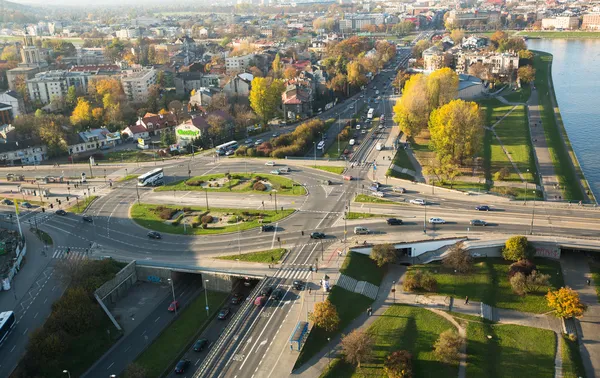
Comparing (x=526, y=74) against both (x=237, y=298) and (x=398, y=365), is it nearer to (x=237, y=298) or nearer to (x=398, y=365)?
(x=237, y=298)

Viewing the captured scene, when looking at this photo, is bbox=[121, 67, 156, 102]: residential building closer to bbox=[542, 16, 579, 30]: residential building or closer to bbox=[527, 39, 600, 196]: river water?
bbox=[527, 39, 600, 196]: river water

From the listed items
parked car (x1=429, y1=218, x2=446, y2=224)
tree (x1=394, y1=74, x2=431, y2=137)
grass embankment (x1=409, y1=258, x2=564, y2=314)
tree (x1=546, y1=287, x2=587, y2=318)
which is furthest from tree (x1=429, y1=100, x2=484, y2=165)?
tree (x1=546, y1=287, x2=587, y2=318)

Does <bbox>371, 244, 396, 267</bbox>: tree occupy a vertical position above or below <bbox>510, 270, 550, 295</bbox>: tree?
above

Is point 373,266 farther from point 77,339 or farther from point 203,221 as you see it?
point 77,339

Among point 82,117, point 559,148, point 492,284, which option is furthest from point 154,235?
point 559,148

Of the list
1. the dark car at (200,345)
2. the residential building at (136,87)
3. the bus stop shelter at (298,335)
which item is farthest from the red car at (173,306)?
the residential building at (136,87)

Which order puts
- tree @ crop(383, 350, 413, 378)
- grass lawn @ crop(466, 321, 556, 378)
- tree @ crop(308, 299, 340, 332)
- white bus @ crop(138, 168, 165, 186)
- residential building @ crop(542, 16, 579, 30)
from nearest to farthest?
tree @ crop(383, 350, 413, 378) → grass lawn @ crop(466, 321, 556, 378) → tree @ crop(308, 299, 340, 332) → white bus @ crop(138, 168, 165, 186) → residential building @ crop(542, 16, 579, 30)
